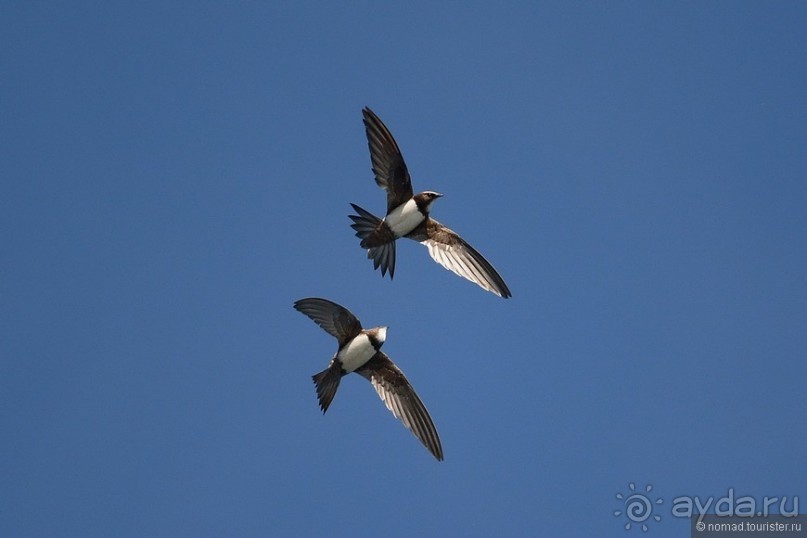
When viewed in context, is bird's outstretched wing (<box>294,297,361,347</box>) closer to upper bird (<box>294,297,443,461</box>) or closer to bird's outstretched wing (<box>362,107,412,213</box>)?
upper bird (<box>294,297,443,461</box>)

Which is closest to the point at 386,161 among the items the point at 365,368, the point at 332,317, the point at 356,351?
the point at 332,317

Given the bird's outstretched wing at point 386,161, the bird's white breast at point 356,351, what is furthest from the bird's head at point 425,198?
the bird's white breast at point 356,351

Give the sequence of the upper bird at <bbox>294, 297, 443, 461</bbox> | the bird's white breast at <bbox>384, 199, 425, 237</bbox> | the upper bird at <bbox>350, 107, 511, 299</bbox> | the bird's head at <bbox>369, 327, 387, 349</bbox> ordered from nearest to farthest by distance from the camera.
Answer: the upper bird at <bbox>294, 297, 443, 461</bbox>, the bird's head at <bbox>369, 327, 387, 349</bbox>, the upper bird at <bbox>350, 107, 511, 299</bbox>, the bird's white breast at <bbox>384, 199, 425, 237</bbox>

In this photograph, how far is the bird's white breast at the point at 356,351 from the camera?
8.05 m

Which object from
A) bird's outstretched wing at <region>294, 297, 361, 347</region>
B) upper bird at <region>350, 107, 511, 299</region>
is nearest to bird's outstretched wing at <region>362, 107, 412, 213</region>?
upper bird at <region>350, 107, 511, 299</region>

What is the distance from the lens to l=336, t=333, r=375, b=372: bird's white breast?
8.05 metres

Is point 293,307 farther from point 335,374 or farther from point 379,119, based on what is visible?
point 379,119

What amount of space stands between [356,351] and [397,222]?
1247mm

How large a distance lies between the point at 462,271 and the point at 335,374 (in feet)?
5.19

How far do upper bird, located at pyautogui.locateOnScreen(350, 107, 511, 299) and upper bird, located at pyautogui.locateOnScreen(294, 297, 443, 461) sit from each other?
0.59 metres

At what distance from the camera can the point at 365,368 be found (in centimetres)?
845

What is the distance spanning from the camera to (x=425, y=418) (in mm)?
8406

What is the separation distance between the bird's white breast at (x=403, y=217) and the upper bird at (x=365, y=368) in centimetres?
93

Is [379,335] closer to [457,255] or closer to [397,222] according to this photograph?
[397,222]
